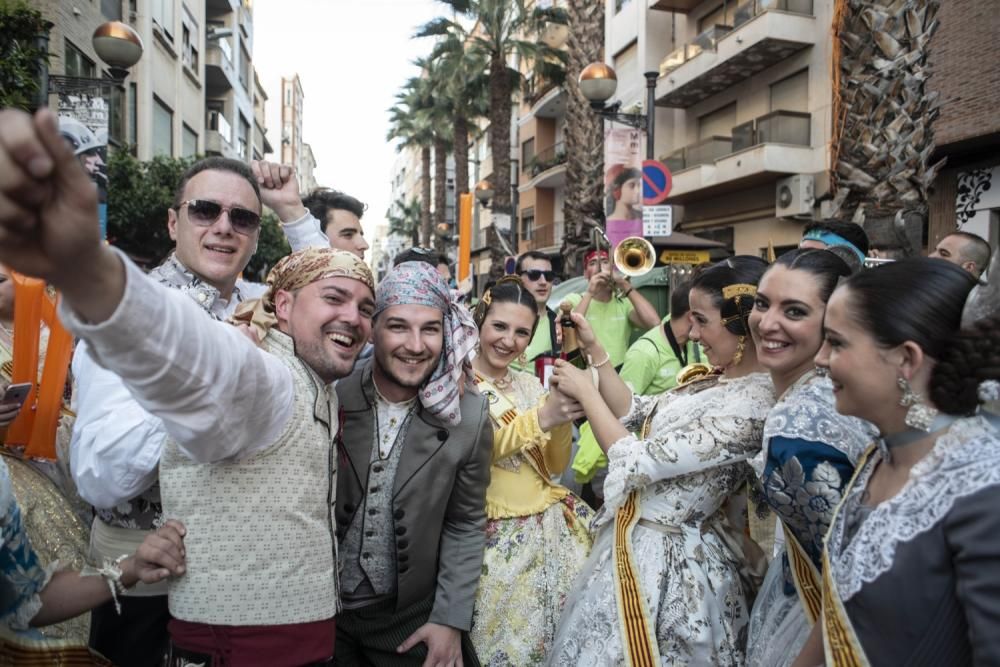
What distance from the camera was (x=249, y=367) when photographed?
152 centimetres

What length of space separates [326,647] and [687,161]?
2075 centimetres

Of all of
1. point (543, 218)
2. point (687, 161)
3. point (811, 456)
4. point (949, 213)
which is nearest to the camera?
point (811, 456)

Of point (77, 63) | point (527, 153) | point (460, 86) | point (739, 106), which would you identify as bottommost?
point (77, 63)

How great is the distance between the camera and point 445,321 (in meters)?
2.60

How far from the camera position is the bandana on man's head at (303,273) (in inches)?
80.5

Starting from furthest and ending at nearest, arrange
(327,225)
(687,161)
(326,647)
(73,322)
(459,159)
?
1. (459,159)
2. (687,161)
3. (327,225)
4. (326,647)
5. (73,322)

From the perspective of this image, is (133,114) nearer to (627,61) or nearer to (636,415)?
(627,61)

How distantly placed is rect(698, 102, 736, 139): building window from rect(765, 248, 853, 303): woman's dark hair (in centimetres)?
1868

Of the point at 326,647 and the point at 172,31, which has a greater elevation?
the point at 172,31

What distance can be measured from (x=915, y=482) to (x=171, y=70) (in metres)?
24.1

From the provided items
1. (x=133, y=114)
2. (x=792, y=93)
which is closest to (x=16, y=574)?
(x=792, y=93)

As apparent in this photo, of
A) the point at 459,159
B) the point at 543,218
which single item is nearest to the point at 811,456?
the point at 459,159

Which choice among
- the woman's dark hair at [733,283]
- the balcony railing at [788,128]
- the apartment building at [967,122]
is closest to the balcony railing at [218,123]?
the balcony railing at [788,128]

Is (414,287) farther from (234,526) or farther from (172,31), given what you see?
(172,31)
